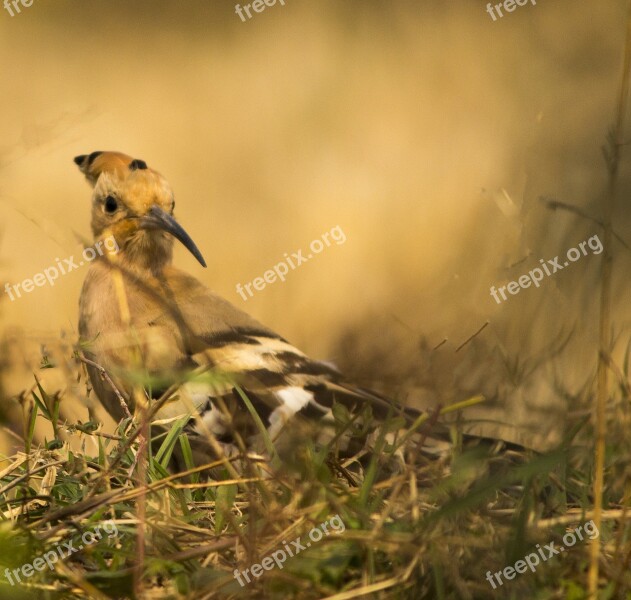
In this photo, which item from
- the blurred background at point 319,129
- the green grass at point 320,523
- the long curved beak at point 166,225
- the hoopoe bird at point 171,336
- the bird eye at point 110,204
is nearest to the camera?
the green grass at point 320,523

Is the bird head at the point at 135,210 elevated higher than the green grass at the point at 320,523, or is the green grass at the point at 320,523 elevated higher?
the bird head at the point at 135,210

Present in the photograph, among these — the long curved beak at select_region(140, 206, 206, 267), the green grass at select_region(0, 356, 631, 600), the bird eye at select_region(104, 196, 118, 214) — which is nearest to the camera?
the green grass at select_region(0, 356, 631, 600)

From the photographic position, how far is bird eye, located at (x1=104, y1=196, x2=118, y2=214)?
2.67 m

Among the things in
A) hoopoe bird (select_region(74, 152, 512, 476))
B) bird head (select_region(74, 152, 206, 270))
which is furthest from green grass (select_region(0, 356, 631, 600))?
bird head (select_region(74, 152, 206, 270))

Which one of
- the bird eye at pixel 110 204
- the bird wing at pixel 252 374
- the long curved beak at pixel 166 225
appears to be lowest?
the bird wing at pixel 252 374

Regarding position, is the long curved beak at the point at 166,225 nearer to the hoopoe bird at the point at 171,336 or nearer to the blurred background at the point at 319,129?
the hoopoe bird at the point at 171,336

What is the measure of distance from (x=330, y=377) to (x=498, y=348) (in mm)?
612

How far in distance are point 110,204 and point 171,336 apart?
0.58 metres

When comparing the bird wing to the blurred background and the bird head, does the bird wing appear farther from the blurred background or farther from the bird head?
the blurred background

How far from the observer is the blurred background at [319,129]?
3471 mm

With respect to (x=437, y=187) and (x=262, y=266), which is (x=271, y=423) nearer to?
(x=262, y=266)

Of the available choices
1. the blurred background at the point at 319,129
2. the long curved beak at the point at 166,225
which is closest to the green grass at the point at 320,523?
the long curved beak at the point at 166,225

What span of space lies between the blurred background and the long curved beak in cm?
66

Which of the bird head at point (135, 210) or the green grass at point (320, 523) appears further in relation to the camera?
the bird head at point (135, 210)
